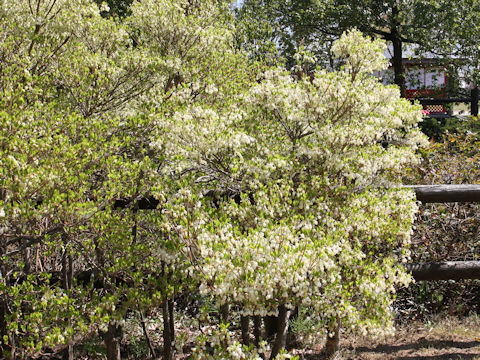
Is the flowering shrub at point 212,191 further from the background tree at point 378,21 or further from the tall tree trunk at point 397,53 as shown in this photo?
the tall tree trunk at point 397,53

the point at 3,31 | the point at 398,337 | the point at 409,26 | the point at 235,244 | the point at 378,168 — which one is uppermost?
the point at 409,26

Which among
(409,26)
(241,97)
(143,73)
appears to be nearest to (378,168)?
(241,97)

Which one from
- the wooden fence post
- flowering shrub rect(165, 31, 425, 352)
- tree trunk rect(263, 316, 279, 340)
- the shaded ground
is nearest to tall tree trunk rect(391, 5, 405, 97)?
the wooden fence post

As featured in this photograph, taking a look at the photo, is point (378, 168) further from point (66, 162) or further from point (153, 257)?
point (66, 162)

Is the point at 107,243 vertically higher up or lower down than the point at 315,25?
lower down

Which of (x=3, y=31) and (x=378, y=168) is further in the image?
(x=3, y=31)

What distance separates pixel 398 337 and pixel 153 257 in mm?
2836

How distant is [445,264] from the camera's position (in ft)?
15.6

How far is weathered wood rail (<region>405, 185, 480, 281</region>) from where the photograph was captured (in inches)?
180

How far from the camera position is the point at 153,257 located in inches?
154

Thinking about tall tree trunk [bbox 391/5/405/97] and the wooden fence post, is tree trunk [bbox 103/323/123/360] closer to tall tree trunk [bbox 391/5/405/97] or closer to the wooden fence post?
the wooden fence post

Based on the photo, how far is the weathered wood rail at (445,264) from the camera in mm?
4578

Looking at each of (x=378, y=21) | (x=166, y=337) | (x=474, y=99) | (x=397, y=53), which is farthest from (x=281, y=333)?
(x=397, y=53)

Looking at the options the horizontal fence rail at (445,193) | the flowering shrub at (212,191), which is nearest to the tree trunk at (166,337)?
the flowering shrub at (212,191)
